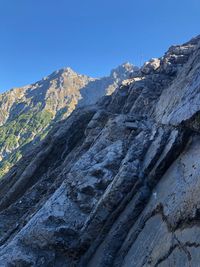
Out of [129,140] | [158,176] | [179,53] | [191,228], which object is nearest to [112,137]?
[129,140]

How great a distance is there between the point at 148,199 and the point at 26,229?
6.35 metres

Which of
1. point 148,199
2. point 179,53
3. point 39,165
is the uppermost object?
point 179,53

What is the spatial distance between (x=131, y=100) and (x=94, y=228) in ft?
91.3

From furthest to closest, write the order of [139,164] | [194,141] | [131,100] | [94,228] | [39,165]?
[131,100], [39,165], [139,164], [94,228], [194,141]

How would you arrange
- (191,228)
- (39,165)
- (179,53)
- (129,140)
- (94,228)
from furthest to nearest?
(179,53) → (39,165) → (129,140) → (94,228) → (191,228)

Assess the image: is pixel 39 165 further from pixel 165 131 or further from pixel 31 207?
pixel 165 131

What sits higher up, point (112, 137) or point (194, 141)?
point (112, 137)

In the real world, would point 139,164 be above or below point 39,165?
below

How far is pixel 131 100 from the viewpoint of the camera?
45.8 metres

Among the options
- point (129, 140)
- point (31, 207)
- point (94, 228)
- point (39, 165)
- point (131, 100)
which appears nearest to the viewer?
point (94, 228)

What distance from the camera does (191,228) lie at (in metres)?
13.1

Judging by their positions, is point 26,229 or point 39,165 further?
point 39,165

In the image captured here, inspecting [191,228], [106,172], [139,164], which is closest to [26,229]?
[106,172]

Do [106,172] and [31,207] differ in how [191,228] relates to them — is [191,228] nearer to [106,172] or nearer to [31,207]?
[106,172]
